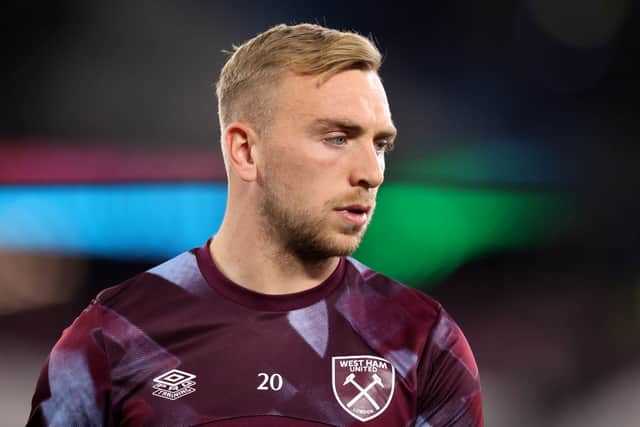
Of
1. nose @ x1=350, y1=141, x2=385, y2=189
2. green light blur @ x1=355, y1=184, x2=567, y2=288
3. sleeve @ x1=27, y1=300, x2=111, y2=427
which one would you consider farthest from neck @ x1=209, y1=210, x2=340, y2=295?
green light blur @ x1=355, y1=184, x2=567, y2=288

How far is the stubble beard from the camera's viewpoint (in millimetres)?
1612

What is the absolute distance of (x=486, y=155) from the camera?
11.9 ft

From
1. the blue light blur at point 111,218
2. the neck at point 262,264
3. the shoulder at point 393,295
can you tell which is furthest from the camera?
the blue light blur at point 111,218

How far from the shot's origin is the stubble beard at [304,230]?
1.61 metres

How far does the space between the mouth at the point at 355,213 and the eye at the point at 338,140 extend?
0.46ft

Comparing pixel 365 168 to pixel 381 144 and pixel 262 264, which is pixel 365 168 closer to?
pixel 381 144

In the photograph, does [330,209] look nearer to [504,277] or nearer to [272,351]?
[272,351]

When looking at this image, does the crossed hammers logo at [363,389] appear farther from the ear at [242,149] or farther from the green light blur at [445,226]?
the green light blur at [445,226]

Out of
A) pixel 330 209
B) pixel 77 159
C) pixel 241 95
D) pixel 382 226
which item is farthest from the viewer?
pixel 382 226

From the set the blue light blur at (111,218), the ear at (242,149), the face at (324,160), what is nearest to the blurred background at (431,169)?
the blue light blur at (111,218)

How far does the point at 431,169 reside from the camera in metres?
3.56

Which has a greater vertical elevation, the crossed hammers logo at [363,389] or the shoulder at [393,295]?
the shoulder at [393,295]

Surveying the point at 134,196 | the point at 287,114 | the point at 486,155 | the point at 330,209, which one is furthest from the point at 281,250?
the point at 486,155

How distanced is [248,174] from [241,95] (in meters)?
0.19
